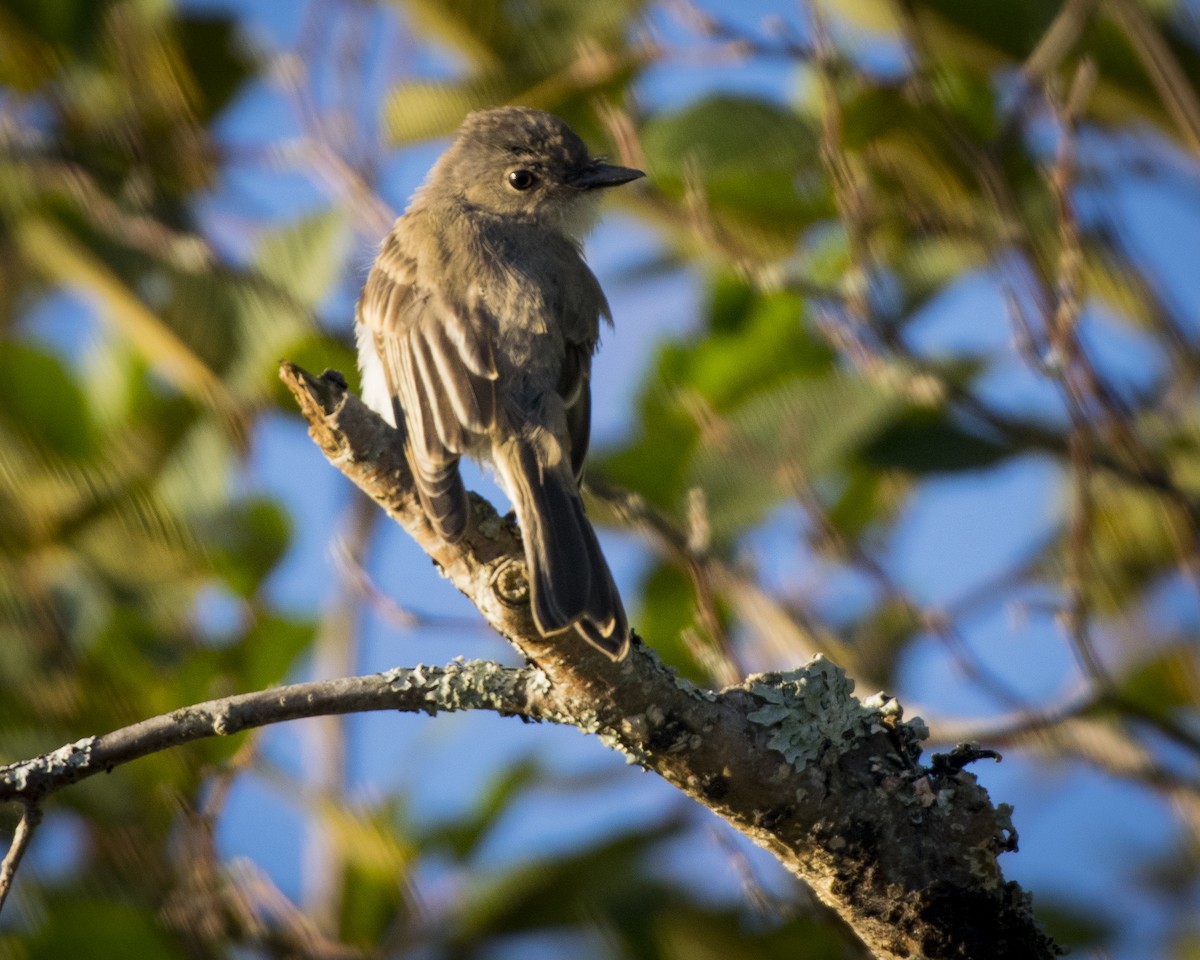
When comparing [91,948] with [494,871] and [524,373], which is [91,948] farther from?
[524,373]

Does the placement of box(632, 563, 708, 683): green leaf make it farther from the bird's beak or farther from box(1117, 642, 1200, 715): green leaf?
box(1117, 642, 1200, 715): green leaf

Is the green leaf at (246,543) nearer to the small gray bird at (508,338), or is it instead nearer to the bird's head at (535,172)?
the small gray bird at (508,338)

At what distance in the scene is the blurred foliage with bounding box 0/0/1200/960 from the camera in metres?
4.24

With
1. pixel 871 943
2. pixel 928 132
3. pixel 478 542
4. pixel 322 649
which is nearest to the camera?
pixel 871 943

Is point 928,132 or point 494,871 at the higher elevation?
point 928,132

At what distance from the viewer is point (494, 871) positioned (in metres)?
4.51

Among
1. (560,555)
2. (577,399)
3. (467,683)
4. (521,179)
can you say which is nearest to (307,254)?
(521,179)

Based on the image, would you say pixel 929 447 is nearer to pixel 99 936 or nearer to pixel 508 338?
pixel 508 338

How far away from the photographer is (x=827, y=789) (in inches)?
110

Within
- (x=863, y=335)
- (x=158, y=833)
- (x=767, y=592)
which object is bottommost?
(x=158, y=833)

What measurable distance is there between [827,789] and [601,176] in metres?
2.42

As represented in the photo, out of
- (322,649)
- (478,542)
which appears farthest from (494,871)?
(478,542)

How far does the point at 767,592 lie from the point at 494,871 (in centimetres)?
117

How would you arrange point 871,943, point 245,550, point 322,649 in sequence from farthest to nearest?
1. point 322,649
2. point 245,550
3. point 871,943
